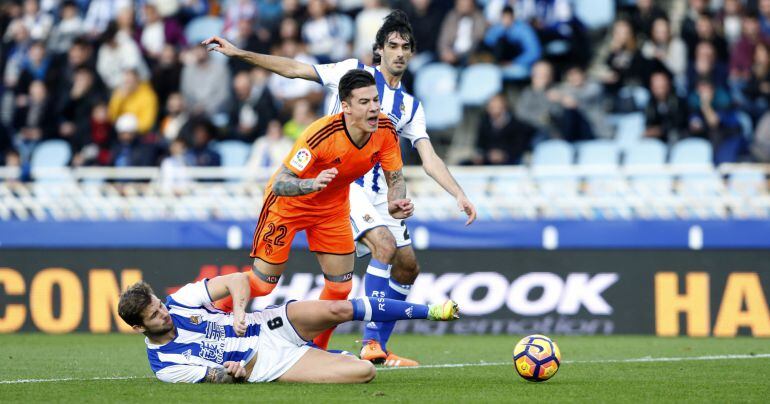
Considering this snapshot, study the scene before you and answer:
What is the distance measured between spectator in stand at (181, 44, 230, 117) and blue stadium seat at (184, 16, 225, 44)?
1342mm

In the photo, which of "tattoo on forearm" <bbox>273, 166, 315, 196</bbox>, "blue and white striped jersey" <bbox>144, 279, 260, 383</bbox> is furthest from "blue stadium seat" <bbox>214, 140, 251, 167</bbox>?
"blue and white striped jersey" <bbox>144, 279, 260, 383</bbox>

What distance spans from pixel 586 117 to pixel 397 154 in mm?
7619

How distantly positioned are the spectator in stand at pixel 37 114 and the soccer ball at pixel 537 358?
11584 millimetres

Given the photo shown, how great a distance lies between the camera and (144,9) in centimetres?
2005

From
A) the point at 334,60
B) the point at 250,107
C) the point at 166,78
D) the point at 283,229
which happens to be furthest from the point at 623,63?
the point at 283,229

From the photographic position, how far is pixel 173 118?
18172 millimetres

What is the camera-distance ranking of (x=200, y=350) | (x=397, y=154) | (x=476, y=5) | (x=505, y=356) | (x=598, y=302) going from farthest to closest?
(x=476, y=5) < (x=598, y=302) < (x=505, y=356) < (x=397, y=154) < (x=200, y=350)

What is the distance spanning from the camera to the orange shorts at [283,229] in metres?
9.42

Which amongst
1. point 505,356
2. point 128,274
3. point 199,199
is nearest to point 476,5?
point 199,199

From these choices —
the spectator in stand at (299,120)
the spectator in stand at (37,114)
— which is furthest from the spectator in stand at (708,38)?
the spectator in stand at (37,114)

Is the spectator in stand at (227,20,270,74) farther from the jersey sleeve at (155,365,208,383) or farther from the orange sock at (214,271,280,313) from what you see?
the jersey sleeve at (155,365,208,383)

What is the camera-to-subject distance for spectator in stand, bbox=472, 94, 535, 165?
54.4ft

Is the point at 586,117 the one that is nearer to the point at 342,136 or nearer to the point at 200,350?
the point at 342,136

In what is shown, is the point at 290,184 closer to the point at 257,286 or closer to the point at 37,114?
the point at 257,286
